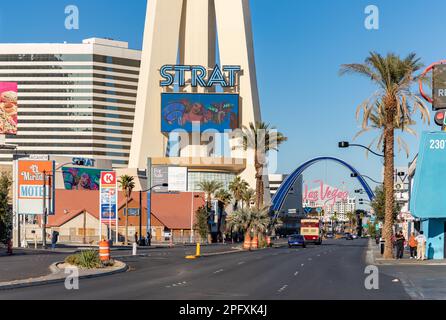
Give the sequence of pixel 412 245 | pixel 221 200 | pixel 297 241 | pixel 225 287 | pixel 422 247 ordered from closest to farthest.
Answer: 1. pixel 225 287
2. pixel 422 247
3. pixel 412 245
4. pixel 297 241
5. pixel 221 200

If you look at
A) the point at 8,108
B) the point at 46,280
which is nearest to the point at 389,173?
the point at 46,280

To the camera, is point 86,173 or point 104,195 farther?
point 86,173

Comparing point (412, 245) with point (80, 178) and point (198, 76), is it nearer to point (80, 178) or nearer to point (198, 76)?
point (198, 76)

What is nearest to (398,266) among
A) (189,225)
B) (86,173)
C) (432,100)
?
(432,100)

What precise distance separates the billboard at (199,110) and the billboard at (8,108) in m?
67.7

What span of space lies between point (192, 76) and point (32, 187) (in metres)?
73.4

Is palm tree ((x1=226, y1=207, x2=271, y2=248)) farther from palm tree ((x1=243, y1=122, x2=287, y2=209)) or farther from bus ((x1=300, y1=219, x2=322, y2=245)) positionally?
bus ((x1=300, y1=219, x2=322, y2=245))

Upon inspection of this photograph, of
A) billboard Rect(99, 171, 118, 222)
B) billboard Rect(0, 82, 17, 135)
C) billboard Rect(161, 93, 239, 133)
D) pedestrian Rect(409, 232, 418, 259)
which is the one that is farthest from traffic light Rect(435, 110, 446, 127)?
billboard Rect(161, 93, 239, 133)

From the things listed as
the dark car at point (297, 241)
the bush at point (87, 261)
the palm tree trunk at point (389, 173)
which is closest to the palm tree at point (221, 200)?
the dark car at point (297, 241)

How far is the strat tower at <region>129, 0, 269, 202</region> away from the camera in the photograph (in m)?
152

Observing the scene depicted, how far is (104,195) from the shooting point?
75.4 meters

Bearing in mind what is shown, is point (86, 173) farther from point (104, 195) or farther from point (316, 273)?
point (316, 273)

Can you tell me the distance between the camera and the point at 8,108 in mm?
86875
